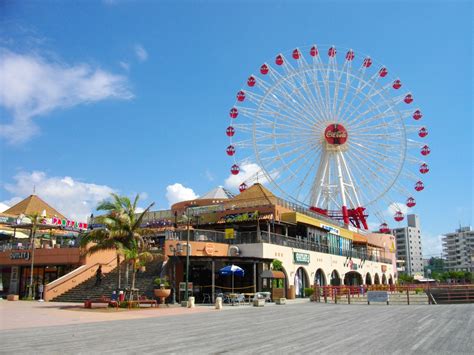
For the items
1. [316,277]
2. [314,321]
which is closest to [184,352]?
[314,321]

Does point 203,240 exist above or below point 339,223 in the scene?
below

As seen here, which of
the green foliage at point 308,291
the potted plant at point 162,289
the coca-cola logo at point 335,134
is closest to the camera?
the potted plant at point 162,289

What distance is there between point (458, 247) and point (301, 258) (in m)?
151

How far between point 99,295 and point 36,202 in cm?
3538

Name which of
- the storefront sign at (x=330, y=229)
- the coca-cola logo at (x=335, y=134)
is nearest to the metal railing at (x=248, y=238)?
the storefront sign at (x=330, y=229)

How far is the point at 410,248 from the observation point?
17500cm

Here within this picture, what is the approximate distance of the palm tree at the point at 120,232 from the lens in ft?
97.2

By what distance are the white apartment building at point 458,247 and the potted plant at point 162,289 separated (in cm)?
15584

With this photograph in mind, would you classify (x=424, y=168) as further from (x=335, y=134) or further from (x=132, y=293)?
(x=132, y=293)

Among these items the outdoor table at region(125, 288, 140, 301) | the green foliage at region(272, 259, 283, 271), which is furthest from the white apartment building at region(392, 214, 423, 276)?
the outdoor table at region(125, 288, 140, 301)

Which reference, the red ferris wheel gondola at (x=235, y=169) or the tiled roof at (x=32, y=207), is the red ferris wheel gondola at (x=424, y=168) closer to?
the red ferris wheel gondola at (x=235, y=169)

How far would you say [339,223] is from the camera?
61.0 m

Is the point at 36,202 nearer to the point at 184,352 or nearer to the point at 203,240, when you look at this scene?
the point at 203,240

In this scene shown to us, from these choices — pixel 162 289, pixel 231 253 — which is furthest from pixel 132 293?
pixel 231 253
